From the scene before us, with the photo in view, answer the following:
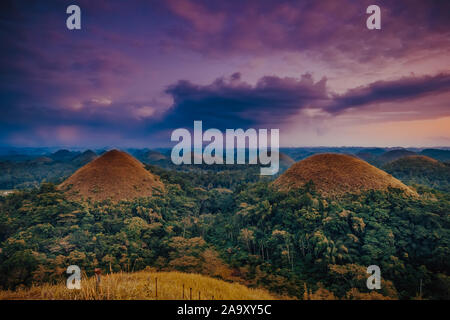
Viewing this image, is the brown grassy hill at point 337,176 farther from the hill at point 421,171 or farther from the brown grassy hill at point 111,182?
the hill at point 421,171

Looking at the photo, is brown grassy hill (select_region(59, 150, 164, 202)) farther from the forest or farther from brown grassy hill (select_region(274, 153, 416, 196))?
brown grassy hill (select_region(274, 153, 416, 196))

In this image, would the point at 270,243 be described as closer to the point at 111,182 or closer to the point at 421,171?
the point at 111,182

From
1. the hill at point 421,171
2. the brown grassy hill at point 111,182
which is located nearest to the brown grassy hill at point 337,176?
the brown grassy hill at point 111,182

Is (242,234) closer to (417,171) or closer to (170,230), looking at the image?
(170,230)

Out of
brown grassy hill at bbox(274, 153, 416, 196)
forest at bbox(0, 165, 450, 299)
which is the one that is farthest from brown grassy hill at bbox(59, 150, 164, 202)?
brown grassy hill at bbox(274, 153, 416, 196)

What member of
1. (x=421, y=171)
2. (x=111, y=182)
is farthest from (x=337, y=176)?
(x=421, y=171)
